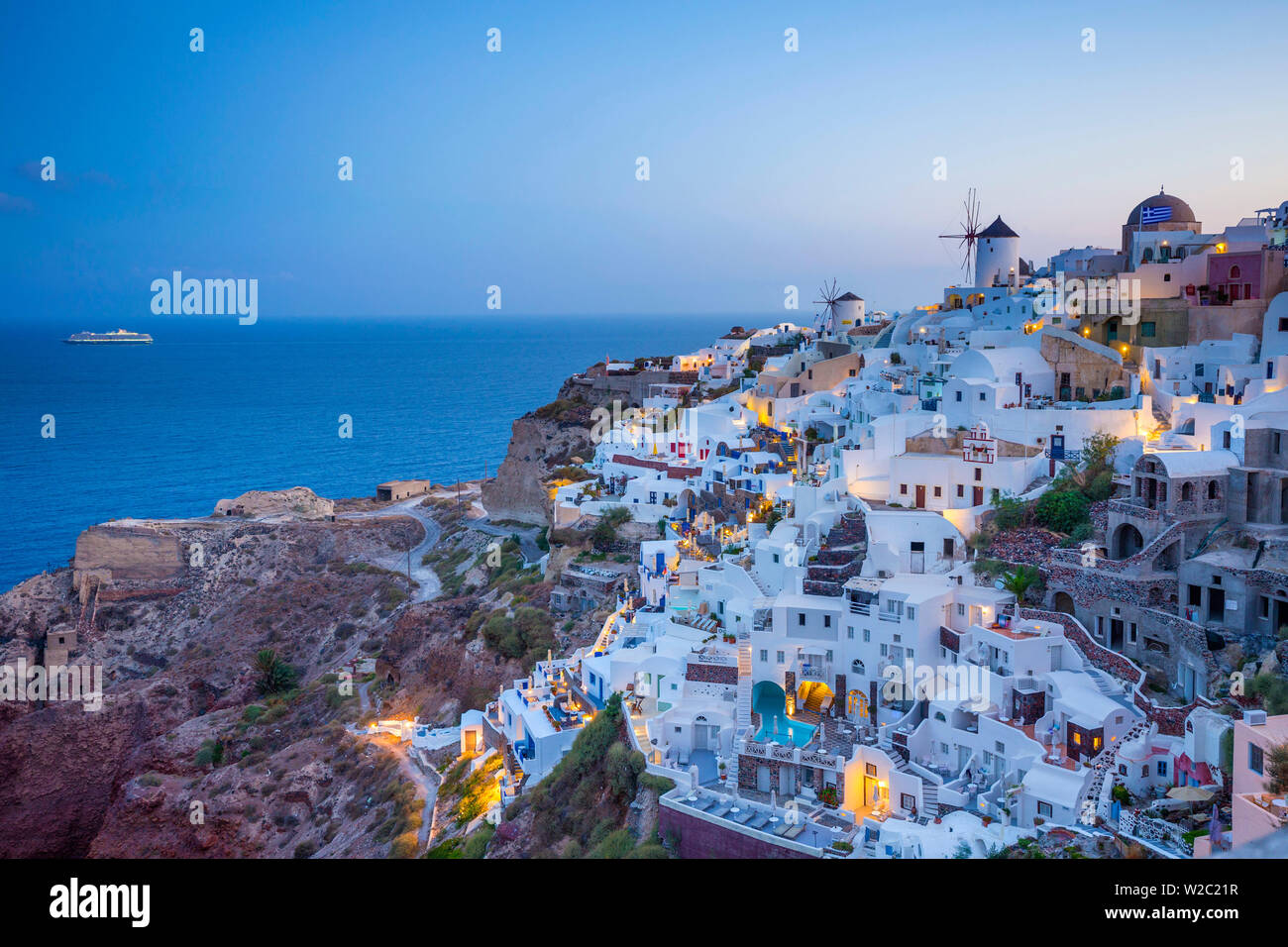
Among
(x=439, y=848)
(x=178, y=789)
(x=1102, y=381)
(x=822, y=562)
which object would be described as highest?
(x=1102, y=381)

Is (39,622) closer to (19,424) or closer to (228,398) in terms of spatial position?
(19,424)

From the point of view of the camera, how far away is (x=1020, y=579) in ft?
53.7

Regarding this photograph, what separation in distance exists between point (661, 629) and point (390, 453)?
189 ft

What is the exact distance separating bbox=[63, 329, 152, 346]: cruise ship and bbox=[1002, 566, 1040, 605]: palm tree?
584ft

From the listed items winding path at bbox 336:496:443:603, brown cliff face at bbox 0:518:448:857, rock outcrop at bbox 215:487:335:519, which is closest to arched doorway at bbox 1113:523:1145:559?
brown cliff face at bbox 0:518:448:857

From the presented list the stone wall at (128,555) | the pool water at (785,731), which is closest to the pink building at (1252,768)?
the pool water at (785,731)

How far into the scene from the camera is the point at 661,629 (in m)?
19.1

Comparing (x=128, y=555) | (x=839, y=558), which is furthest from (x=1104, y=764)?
(x=128, y=555)

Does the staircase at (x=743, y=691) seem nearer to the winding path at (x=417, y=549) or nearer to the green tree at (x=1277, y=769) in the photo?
the green tree at (x=1277, y=769)

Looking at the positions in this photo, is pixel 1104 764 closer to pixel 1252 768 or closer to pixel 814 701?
pixel 1252 768

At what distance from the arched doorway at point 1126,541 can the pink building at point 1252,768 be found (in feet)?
18.8

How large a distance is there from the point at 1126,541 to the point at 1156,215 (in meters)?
16.5
